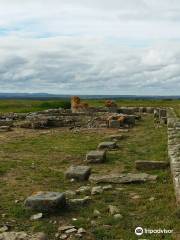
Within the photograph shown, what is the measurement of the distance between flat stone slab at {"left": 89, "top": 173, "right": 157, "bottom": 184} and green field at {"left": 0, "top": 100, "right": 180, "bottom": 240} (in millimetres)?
237

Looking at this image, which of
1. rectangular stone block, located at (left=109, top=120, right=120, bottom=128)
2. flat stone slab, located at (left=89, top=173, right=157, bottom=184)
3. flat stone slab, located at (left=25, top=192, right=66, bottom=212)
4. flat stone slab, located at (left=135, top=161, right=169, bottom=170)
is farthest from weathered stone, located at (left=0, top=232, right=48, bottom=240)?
rectangular stone block, located at (left=109, top=120, right=120, bottom=128)

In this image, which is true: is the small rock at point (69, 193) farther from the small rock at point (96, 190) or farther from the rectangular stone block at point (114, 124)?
the rectangular stone block at point (114, 124)

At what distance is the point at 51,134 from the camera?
771 inches

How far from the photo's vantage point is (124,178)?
916 centimetres

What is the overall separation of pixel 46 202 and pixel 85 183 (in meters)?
2.49

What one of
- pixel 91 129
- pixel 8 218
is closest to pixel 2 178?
pixel 8 218

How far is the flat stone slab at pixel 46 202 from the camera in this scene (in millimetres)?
6742

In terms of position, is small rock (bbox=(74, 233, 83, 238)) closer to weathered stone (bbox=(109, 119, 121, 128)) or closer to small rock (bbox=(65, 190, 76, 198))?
small rock (bbox=(65, 190, 76, 198))

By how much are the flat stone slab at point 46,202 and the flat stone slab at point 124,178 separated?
2.25 metres

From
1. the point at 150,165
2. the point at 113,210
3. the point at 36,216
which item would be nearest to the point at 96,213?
the point at 113,210

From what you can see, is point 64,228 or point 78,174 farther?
point 78,174

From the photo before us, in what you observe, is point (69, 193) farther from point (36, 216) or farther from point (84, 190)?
point (36, 216)

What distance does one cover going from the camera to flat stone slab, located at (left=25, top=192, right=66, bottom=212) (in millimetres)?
6742

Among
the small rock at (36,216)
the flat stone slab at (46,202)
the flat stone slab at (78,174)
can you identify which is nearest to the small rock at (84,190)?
the flat stone slab at (78,174)
